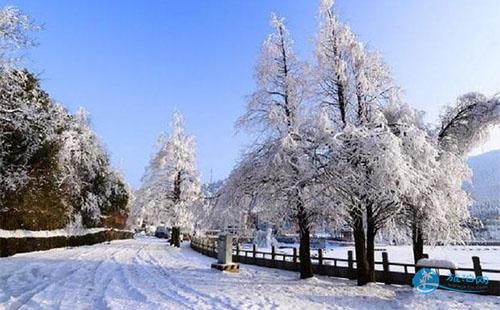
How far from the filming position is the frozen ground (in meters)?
8.52

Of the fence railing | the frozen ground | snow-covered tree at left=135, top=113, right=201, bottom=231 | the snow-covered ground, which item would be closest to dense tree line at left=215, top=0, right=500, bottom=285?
the fence railing

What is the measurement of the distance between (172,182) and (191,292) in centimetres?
2998

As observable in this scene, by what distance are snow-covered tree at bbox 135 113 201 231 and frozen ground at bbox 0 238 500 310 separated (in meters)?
24.3

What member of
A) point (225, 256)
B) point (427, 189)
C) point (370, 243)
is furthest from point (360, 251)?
point (225, 256)

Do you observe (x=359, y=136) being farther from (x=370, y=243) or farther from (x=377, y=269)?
(x=377, y=269)

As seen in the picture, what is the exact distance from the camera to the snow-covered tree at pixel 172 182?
38.6 metres

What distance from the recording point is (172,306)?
8242mm

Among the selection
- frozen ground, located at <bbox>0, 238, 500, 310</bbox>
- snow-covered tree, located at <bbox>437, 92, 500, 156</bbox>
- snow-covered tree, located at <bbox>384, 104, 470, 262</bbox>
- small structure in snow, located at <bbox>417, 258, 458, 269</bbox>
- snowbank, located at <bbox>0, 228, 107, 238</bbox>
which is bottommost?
frozen ground, located at <bbox>0, 238, 500, 310</bbox>

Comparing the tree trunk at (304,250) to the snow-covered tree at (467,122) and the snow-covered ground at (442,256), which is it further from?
the snow-covered tree at (467,122)

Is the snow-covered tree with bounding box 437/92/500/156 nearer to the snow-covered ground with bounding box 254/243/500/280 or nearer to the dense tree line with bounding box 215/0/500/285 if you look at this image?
the dense tree line with bounding box 215/0/500/285

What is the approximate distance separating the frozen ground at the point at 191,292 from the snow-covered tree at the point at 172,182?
24317 millimetres

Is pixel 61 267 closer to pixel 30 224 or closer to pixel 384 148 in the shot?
pixel 30 224

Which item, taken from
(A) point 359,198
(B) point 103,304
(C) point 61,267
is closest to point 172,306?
(B) point 103,304

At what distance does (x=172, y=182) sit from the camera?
39.3 metres
